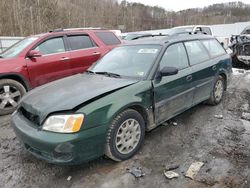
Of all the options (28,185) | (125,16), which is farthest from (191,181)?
(125,16)

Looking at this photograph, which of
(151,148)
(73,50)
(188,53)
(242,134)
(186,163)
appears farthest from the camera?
(73,50)

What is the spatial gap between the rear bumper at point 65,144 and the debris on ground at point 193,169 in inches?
43.1

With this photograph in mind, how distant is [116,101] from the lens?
323cm

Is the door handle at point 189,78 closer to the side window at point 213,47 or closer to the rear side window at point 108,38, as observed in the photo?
the side window at point 213,47

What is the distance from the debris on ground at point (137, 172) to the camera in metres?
3.12

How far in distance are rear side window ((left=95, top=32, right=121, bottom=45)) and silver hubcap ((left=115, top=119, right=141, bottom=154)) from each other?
4097 millimetres

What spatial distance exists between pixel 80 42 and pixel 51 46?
838 millimetres

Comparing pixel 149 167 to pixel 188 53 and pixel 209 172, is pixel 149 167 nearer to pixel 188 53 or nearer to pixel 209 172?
pixel 209 172

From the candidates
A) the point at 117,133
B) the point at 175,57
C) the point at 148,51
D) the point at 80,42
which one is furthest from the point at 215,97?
the point at 80,42

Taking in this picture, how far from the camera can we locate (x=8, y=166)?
3.49 meters

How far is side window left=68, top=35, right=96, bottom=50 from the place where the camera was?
21.2 ft

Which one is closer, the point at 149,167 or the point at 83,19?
the point at 149,167

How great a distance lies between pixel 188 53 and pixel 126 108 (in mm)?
1890

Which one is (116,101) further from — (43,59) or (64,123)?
(43,59)
